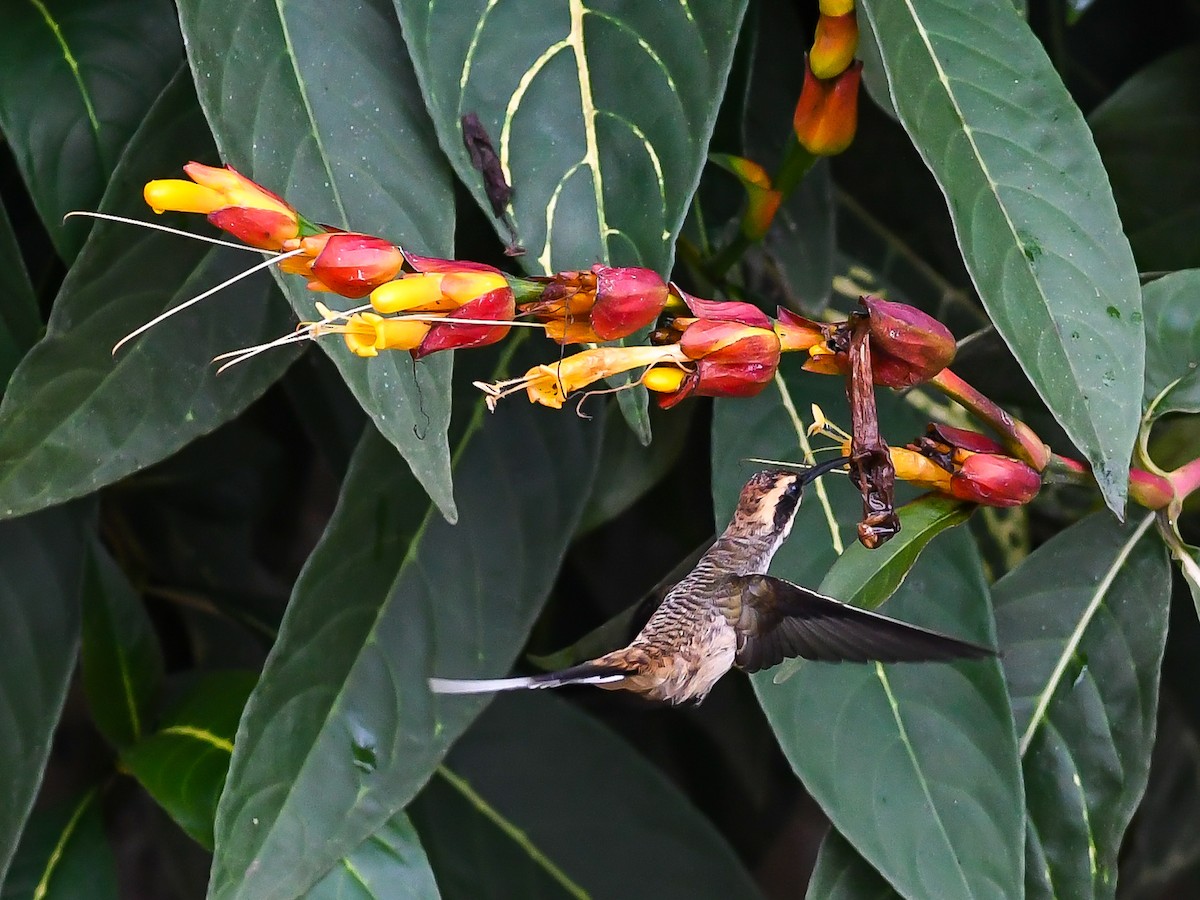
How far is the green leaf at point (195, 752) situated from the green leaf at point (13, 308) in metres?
0.25

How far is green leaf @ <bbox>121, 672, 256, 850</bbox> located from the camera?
2.26 ft

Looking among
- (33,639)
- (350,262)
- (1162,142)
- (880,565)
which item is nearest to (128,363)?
(33,639)

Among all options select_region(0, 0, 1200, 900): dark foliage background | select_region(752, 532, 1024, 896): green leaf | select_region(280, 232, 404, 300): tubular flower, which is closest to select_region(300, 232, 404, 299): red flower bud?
select_region(280, 232, 404, 300): tubular flower

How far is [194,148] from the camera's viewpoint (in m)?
0.63

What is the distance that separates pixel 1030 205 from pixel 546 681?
309 mm

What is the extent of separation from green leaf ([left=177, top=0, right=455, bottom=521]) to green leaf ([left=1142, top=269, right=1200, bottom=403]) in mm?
402

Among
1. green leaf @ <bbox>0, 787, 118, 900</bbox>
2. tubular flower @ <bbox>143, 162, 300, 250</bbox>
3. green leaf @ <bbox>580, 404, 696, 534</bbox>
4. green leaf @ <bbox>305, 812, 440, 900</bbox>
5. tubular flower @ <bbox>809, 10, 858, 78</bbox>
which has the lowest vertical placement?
green leaf @ <bbox>0, 787, 118, 900</bbox>

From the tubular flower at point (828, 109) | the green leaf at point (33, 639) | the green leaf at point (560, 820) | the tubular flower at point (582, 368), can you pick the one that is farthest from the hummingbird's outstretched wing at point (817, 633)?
the green leaf at point (33, 639)

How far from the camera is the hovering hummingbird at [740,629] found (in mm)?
444

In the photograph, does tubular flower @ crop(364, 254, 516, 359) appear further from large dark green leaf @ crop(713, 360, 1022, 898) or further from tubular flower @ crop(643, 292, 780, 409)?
large dark green leaf @ crop(713, 360, 1022, 898)

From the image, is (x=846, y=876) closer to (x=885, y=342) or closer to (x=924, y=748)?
(x=924, y=748)

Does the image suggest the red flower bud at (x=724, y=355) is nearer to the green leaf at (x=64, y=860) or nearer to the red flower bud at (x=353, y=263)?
the red flower bud at (x=353, y=263)

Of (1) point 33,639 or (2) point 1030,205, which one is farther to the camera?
(1) point 33,639

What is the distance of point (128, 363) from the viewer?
24.8 inches
